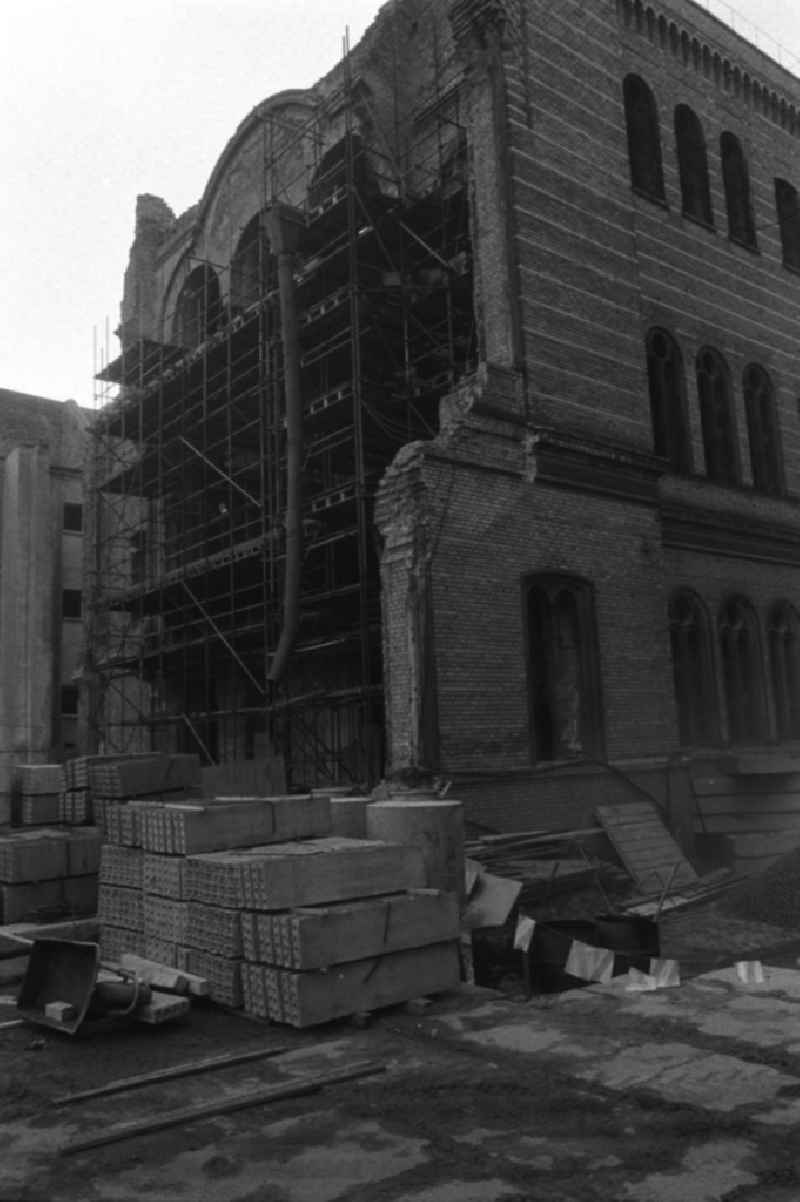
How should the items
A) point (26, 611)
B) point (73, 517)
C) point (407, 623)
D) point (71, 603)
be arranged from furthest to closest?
point (73, 517), point (71, 603), point (26, 611), point (407, 623)

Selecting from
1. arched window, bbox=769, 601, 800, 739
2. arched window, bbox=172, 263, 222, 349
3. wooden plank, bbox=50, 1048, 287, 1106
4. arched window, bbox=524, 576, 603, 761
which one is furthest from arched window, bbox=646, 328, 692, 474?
wooden plank, bbox=50, 1048, 287, 1106

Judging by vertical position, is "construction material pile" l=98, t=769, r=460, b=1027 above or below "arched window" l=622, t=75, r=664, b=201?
below

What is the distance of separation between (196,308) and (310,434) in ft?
27.0

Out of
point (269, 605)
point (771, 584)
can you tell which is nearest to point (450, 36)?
point (269, 605)

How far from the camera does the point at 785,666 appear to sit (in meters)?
18.9

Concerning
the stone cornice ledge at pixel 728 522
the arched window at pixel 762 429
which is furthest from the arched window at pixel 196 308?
the arched window at pixel 762 429

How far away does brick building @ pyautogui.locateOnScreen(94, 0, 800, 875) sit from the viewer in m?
13.3

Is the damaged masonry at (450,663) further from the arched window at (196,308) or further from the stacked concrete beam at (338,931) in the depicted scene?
the arched window at (196,308)

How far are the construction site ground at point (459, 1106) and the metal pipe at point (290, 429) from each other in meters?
8.69

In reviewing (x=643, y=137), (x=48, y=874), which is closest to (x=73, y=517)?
(x=643, y=137)

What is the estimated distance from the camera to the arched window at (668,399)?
57.4 feet

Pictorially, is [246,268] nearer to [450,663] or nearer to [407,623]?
[407,623]

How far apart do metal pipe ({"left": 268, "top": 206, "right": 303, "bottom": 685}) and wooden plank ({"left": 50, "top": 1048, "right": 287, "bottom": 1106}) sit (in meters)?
9.59

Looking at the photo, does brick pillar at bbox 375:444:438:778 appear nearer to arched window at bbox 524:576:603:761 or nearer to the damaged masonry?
the damaged masonry
